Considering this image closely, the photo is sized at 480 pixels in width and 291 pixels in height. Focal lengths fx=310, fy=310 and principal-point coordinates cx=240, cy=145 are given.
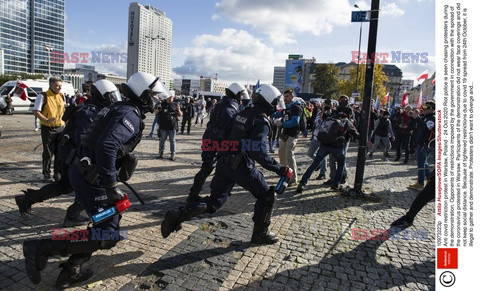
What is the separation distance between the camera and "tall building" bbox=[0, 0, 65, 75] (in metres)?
93.6

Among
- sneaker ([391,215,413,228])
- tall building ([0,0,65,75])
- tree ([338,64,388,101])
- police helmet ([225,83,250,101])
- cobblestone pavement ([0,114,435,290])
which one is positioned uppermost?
tall building ([0,0,65,75])

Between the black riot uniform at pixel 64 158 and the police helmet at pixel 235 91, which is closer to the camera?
the black riot uniform at pixel 64 158

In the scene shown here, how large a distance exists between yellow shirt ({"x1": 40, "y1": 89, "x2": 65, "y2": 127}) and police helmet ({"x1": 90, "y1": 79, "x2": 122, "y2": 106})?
2.76 meters

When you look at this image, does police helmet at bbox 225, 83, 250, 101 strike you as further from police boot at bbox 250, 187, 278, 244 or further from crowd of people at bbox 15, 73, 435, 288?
police boot at bbox 250, 187, 278, 244

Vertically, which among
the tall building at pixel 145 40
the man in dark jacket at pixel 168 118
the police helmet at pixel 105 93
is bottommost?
the man in dark jacket at pixel 168 118

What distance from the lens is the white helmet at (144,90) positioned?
295 cm

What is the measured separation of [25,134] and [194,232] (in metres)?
11.4

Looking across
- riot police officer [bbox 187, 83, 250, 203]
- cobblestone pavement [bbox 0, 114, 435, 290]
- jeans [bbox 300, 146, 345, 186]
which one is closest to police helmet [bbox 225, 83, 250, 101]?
riot police officer [bbox 187, 83, 250, 203]

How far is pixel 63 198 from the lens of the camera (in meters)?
5.12

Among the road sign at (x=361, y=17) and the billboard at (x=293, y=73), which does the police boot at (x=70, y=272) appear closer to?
the road sign at (x=361, y=17)

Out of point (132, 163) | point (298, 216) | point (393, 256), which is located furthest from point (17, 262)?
point (393, 256)

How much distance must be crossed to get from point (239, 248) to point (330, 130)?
131 inches

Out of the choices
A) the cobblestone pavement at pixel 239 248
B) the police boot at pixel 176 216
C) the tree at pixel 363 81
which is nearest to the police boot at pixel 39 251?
the cobblestone pavement at pixel 239 248

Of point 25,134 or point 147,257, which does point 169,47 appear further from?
point 147,257
